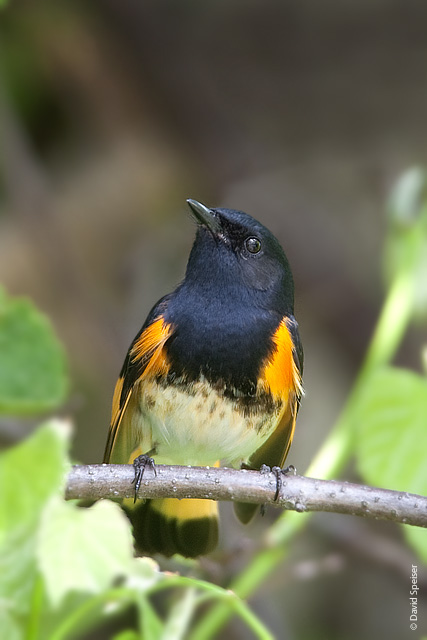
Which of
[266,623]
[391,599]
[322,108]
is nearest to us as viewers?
[266,623]

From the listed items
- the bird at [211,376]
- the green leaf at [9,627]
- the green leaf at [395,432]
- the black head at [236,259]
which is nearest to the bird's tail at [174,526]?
the bird at [211,376]

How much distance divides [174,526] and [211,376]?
0.55 metres

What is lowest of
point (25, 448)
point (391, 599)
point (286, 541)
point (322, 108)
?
point (391, 599)

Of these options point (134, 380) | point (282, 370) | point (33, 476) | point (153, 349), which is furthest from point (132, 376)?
point (33, 476)

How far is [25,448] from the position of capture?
1.60 meters

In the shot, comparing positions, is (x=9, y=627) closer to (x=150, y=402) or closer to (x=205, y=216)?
(x=150, y=402)

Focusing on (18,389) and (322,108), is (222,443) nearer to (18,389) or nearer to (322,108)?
(18,389)

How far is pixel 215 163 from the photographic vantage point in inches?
186

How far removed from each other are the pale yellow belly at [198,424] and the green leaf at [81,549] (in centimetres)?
56

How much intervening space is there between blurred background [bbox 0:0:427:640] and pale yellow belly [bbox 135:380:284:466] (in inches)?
58.9

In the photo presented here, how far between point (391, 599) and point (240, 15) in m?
3.09

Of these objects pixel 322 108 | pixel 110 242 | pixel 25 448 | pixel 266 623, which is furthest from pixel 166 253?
pixel 25 448

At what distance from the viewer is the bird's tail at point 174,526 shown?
259cm

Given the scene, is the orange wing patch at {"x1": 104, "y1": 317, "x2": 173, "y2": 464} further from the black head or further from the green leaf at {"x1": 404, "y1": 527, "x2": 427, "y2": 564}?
the green leaf at {"x1": 404, "y1": 527, "x2": 427, "y2": 564}
